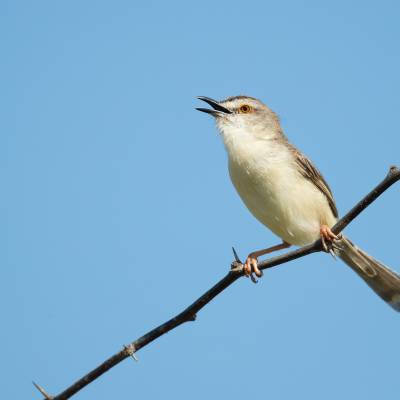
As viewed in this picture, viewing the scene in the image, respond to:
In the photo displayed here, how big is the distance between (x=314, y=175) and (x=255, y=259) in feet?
5.45

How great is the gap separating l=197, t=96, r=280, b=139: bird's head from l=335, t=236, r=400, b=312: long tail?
1.85 metres

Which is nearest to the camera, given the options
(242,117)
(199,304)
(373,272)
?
(199,304)

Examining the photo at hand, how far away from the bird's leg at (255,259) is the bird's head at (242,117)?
5.00ft

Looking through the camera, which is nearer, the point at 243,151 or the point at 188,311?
the point at 188,311

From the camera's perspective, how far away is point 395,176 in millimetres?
3551

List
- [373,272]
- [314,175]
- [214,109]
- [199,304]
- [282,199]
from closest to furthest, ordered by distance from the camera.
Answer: [199,304], [282,199], [373,272], [314,175], [214,109]

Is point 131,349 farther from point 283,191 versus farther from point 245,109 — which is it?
point 245,109

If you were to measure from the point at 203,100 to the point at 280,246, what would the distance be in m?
2.35

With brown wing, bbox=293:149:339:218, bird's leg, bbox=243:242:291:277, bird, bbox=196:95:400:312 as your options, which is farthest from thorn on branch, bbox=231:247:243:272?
brown wing, bbox=293:149:339:218

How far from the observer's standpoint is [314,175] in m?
7.60

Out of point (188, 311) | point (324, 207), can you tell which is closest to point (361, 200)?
point (188, 311)

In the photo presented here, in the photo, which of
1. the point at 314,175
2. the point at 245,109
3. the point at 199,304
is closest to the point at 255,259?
the point at 314,175

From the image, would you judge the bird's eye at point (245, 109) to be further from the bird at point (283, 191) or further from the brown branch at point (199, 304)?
the brown branch at point (199, 304)

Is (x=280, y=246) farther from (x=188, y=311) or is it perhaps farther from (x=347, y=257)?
(x=188, y=311)
